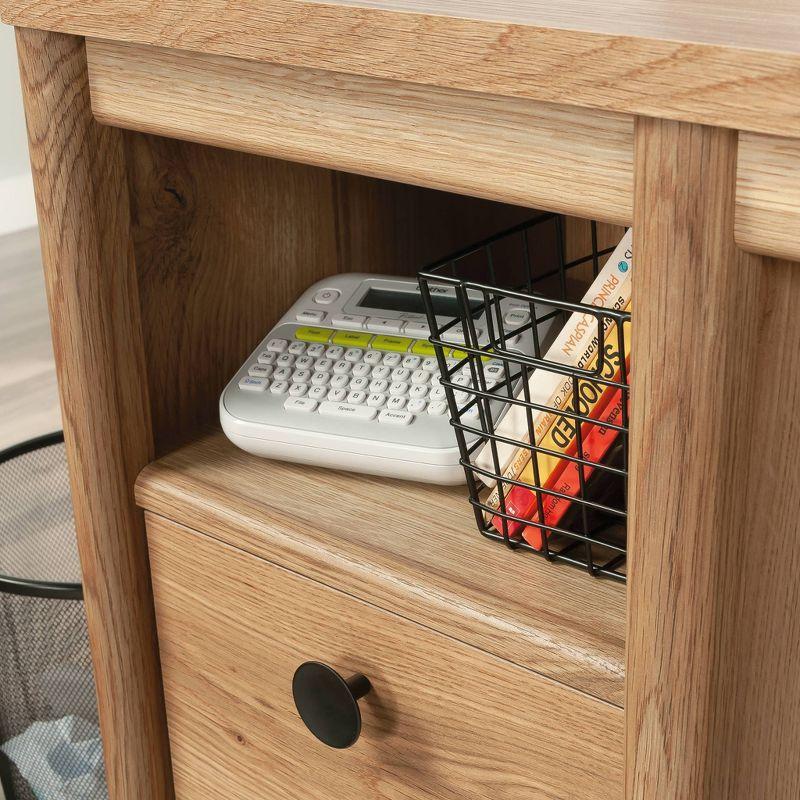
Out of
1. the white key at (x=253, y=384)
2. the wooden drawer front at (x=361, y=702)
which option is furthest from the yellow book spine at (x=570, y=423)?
the white key at (x=253, y=384)

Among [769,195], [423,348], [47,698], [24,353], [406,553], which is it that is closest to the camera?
[769,195]

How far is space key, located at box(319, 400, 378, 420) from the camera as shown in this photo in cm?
67

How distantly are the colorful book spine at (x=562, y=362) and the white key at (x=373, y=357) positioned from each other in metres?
0.12

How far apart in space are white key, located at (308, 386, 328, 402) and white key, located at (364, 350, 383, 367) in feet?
0.12

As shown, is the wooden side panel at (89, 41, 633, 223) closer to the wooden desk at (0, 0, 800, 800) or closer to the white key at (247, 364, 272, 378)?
the wooden desk at (0, 0, 800, 800)

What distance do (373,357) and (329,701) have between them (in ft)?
0.72

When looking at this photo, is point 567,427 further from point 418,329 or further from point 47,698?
point 47,698

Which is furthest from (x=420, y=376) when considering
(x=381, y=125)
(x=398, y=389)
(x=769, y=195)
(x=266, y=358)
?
(x=769, y=195)

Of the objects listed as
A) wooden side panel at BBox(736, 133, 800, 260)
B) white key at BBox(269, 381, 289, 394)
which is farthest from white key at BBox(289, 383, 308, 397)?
wooden side panel at BBox(736, 133, 800, 260)

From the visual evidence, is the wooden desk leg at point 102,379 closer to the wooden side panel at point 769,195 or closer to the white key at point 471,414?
the white key at point 471,414

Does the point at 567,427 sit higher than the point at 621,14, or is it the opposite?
the point at 621,14

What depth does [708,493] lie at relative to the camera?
0.42 meters

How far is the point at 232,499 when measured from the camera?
2.21 ft

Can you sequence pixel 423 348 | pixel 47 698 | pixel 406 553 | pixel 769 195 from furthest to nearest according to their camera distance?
pixel 47 698 < pixel 423 348 < pixel 406 553 < pixel 769 195
